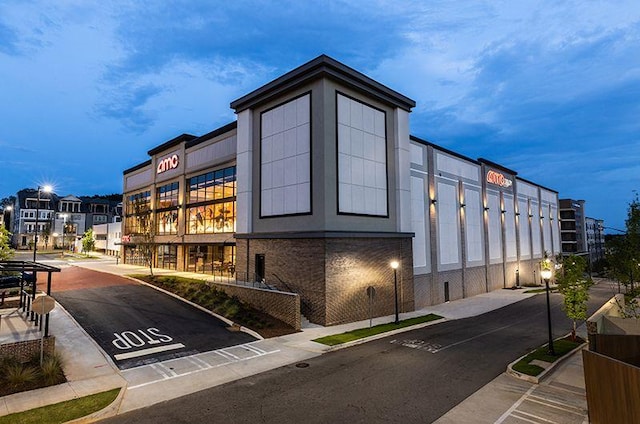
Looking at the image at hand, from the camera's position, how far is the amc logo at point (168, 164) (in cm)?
4514

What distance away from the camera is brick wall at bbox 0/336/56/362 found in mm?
13812

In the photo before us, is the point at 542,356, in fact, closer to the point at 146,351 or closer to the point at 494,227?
the point at 146,351

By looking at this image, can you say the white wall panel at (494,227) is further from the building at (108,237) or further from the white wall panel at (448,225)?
the building at (108,237)

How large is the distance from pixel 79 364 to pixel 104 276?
25059 millimetres

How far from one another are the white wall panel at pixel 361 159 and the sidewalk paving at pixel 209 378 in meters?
10.5

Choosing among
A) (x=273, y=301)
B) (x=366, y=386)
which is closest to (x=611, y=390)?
(x=366, y=386)

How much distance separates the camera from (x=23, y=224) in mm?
99750

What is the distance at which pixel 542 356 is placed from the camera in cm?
1664

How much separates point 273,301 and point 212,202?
19.9 metres

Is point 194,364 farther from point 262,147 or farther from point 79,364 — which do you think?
point 262,147

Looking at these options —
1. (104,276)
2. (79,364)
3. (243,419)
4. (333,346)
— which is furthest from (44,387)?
(104,276)

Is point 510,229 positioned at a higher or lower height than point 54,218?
lower

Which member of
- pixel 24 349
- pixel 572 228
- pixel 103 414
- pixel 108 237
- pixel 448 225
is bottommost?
pixel 103 414

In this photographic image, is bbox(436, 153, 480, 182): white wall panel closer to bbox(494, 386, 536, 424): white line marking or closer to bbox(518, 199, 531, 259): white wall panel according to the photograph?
bbox(518, 199, 531, 259): white wall panel
